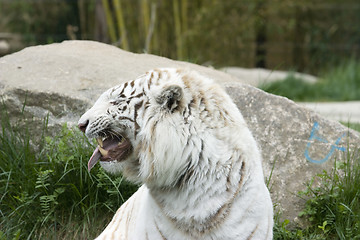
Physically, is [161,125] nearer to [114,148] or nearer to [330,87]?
[114,148]

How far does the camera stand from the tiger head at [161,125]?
231 centimetres

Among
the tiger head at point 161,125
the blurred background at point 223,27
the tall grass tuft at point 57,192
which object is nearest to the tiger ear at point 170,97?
the tiger head at point 161,125

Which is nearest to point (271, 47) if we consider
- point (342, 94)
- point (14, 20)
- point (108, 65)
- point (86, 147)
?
point (342, 94)

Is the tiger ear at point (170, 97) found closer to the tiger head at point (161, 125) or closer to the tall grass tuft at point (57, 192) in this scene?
the tiger head at point (161, 125)

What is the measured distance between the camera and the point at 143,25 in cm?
852

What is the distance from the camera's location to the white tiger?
2.32 metres

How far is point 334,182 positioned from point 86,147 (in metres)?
1.58

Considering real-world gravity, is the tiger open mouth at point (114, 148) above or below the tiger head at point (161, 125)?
below

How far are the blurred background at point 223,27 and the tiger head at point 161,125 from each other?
5903mm

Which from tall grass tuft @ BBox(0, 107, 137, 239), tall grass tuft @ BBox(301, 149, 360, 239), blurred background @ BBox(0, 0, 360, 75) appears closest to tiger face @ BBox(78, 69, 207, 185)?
tall grass tuft @ BBox(0, 107, 137, 239)

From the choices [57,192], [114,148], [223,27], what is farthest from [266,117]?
[223,27]

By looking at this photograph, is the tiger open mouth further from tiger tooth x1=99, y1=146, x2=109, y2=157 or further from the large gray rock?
the large gray rock

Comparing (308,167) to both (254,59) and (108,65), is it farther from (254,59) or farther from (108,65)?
(254,59)

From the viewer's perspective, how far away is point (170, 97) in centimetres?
230
